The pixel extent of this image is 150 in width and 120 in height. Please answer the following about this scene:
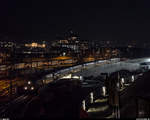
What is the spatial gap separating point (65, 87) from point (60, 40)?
69.7 m

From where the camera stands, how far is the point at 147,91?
15.7 feet

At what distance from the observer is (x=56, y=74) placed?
610 inches

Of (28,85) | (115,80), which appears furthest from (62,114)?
(28,85)

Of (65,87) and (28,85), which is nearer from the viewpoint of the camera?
(65,87)

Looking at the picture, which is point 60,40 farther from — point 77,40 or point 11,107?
point 11,107

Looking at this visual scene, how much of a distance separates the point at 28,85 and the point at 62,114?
22.6 feet

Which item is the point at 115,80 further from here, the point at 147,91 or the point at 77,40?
the point at 77,40

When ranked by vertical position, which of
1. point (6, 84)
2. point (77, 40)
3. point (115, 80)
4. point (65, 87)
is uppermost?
point (77, 40)

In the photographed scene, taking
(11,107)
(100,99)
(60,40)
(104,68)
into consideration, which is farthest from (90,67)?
(60,40)

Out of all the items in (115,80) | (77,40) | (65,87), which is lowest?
(65,87)

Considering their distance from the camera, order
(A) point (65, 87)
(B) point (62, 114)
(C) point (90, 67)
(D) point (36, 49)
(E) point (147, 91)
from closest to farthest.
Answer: (E) point (147, 91) → (B) point (62, 114) → (A) point (65, 87) → (C) point (90, 67) → (D) point (36, 49)

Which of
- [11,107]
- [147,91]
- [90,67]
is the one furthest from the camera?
[90,67]

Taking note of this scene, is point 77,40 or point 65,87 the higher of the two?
point 77,40

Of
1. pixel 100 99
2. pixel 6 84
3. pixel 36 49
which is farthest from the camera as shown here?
pixel 36 49
